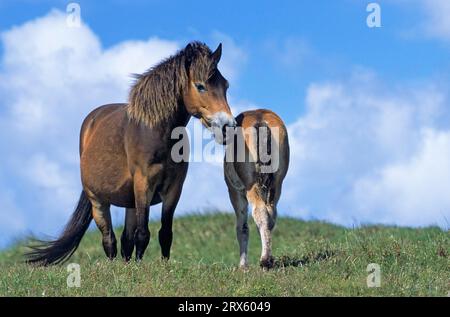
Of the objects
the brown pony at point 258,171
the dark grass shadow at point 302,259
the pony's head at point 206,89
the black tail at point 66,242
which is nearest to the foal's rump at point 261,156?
the brown pony at point 258,171

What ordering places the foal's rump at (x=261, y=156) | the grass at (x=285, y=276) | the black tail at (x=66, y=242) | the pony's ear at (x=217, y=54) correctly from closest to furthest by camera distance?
the grass at (x=285, y=276)
the foal's rump at (x=261, y=156)
the pony's ear at (x=217, y=54)
the black tail at (x=66, y=242)

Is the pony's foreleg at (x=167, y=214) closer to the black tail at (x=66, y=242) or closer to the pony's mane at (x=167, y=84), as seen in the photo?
the pony's mane at (x=167, y=84)

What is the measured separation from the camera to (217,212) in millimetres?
23031

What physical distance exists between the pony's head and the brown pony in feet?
1.66

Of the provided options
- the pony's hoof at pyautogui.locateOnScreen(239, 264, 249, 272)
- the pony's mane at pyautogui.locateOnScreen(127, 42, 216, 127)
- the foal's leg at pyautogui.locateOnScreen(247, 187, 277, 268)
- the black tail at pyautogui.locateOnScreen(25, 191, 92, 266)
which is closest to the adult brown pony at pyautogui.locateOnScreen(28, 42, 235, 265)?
the pony's mane at pyautogui.locateOnScreen(127, 42, 216, 127)

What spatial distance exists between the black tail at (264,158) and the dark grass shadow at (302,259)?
118cm

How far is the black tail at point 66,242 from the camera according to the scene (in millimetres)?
13656

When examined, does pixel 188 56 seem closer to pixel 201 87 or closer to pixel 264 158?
pixel 201 87

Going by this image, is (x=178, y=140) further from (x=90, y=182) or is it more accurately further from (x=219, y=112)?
(x=90, y=182)

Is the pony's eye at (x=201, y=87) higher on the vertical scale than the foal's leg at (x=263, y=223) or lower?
higher

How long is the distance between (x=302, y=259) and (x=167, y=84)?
3.37 m

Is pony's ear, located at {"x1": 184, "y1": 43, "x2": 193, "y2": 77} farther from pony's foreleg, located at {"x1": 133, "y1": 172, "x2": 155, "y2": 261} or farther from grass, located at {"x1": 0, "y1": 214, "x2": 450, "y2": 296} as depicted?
grass, located at {"x1": 0, "y1": 214, "x2": 450, "y2": 296}

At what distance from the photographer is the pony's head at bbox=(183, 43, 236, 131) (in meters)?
10.1
